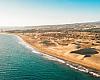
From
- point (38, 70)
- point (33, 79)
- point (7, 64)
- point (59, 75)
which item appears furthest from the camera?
point (7, 64)

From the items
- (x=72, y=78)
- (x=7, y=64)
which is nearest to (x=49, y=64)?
(x=7, y=64)

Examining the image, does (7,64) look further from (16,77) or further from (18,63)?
(16,77)

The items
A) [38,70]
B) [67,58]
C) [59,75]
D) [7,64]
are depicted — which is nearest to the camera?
[59,75]

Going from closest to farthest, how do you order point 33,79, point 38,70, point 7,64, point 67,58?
point 33,79
point 38,70
point 7,64
point 67,58

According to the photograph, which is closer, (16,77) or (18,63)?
(16,77)

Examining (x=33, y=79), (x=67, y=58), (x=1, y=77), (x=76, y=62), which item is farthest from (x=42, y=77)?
(x=67, y=58)

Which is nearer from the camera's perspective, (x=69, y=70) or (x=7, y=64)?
(x=69, y=70)

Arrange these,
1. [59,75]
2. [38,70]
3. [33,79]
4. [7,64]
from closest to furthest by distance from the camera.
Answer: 1. [33,79]
2. [59,75]
3. [38,70]
4. [7,64]

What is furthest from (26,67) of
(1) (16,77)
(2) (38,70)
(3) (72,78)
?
(3) (72,78)

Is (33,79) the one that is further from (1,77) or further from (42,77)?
(1,77)
